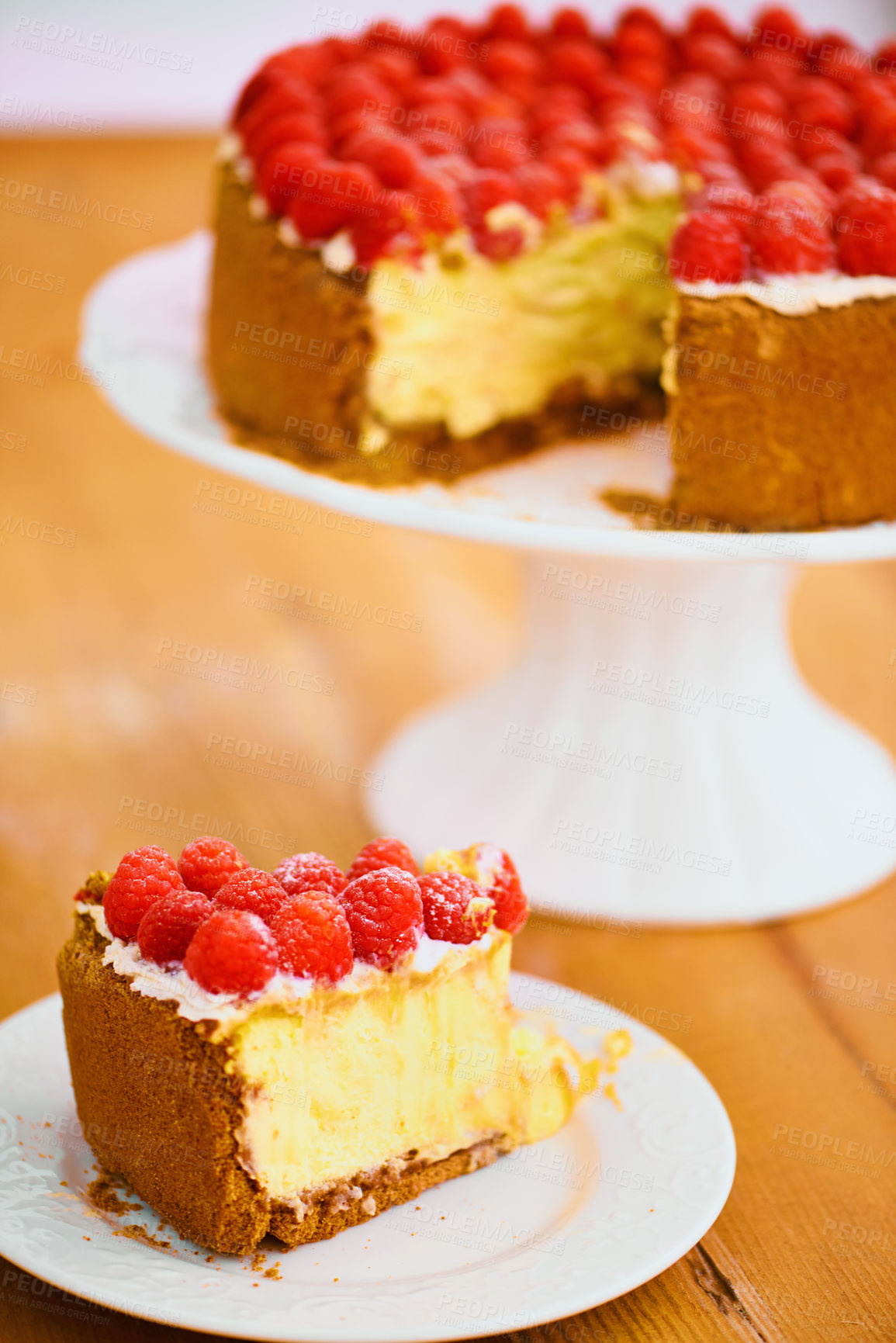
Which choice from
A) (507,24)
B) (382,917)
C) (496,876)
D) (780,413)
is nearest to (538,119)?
(507,24)

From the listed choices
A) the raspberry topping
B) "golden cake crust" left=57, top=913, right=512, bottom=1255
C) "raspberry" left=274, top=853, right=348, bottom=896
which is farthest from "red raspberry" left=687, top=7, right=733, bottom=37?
"golden cake crust" left=57, top=913, right=512, bottom=1255

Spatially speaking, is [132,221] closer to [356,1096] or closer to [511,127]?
[511,127]

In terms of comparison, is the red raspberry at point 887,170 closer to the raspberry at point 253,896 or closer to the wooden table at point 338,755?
the wooden table at point 338,755

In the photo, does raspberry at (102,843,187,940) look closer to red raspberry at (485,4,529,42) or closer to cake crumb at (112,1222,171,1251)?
cake crumb at (112,1222,171,1251)

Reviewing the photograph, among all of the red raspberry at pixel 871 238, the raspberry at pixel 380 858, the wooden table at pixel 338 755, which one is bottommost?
the wooden table at pixel 338 755

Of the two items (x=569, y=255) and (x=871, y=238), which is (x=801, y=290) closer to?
(x=871, y=238)

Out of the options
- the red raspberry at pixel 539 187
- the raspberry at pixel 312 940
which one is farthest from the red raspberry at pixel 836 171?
A: the raspberry at pixel 312 940
